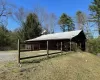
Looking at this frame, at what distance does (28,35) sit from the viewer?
38.9 meters

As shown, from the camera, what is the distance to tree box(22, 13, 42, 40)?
3894 cm

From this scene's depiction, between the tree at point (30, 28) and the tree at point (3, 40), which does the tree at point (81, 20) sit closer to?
the tree at point (30, 28)

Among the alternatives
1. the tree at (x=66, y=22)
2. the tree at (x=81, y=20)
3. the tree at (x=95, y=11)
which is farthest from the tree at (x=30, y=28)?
the tree at (x=95, y=11)

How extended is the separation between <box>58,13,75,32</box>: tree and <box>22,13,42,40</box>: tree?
45.1 feet

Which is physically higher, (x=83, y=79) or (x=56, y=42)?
(x=56, y=42)

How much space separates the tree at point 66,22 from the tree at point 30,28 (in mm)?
→ 13739

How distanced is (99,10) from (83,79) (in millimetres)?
29402

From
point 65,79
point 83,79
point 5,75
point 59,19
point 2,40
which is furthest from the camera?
point 59,19

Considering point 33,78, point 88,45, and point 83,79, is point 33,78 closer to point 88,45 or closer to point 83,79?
point 83,79

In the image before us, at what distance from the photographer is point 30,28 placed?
39.1 metres

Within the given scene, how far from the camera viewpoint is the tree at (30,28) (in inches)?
1533


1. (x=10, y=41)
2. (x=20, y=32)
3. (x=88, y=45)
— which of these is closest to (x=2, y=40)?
(x=10, y=41)

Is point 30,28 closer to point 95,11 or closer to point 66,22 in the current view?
point 95,11

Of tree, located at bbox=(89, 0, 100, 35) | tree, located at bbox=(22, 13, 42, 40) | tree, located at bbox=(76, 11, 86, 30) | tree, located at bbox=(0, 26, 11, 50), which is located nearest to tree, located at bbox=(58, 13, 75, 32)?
tree, located at bbox=(76, 11, 86, 30)
